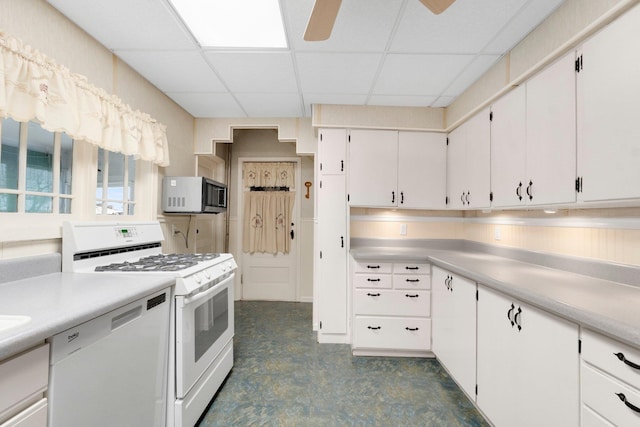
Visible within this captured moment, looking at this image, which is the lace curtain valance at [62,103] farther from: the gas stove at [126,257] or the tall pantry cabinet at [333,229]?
the tall pantry cabinet at [333,229]

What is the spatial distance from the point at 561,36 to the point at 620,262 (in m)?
1.23

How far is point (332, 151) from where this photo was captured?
9.79 ft

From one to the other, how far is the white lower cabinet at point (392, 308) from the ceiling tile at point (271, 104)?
172 centimetres

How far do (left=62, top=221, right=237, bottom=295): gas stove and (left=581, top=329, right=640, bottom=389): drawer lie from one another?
1.80 meters

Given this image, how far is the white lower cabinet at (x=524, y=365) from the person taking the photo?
112 cm

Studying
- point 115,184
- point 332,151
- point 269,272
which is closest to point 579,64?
point 332,151

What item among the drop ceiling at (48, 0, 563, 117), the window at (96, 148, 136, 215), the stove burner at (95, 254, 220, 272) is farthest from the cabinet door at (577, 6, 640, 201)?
the window at (96, 148, 136, 215)

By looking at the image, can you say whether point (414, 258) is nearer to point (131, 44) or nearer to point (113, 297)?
point (113, 297)

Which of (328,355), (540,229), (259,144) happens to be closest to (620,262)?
(540,229)

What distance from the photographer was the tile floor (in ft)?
6.02

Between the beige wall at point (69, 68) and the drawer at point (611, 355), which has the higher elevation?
the beige wall at point (69, 68)

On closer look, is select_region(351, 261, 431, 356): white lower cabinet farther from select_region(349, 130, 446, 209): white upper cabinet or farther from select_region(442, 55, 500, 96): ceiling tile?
select_region(442, 55, 500, 96): ceiling tile

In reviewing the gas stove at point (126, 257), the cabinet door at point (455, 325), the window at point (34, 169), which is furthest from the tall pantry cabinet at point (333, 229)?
the window at point (34, 169)

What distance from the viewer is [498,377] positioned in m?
1.55
